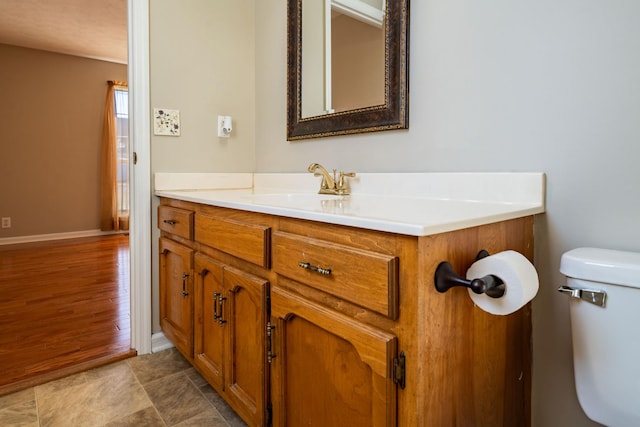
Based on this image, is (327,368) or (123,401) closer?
(327,368)

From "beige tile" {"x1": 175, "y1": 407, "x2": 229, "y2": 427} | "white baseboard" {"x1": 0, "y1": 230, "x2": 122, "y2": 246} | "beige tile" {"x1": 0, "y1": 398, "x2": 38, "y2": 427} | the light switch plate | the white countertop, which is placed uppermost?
the light switch plate

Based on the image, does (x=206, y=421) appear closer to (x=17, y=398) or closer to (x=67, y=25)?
(x=17, y=398)

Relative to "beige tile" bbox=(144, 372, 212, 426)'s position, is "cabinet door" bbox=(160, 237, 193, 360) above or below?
above

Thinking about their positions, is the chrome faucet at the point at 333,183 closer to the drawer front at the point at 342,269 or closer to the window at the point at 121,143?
the drawer front at the point at 342,269

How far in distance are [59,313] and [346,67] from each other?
7.53ft

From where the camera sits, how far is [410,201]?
128 centimetres

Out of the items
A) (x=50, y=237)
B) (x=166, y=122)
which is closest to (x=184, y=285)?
(x=166, y=122)

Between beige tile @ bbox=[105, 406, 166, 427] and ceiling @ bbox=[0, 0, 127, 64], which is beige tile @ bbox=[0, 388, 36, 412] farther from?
ceiling @ bbox=[0, 0, 127, 64]

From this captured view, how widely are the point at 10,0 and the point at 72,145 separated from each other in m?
1.84

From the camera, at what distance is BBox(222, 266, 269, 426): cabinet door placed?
111cm

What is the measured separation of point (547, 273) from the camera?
1.02m

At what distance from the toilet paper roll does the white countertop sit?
91 millimetres

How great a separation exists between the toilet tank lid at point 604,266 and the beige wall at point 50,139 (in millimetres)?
5463

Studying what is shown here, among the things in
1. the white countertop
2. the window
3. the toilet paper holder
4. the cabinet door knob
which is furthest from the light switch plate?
the window
